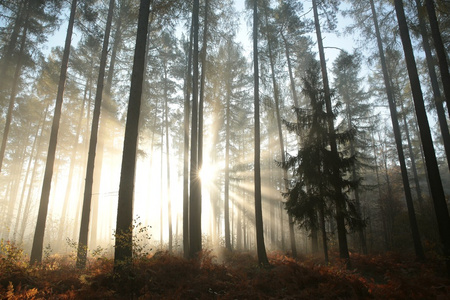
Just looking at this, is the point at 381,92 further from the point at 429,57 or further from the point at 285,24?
the point at 285,24

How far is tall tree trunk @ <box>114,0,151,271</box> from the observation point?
6.31 m

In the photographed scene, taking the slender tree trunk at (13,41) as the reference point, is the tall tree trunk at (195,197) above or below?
below

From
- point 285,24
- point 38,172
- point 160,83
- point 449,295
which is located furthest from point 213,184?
point 38,172

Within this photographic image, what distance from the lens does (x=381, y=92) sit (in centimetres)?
2139

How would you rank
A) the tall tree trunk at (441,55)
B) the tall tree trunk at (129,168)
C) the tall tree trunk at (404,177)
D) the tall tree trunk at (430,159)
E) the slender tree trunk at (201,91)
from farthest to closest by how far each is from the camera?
1. the slender tree trunk at (201,91)
2. the tall tree trunk at (404,177)
3. the tall tree trunk at (441,55)
4. the tall tree trunk at (430,159)
5. the tall tree trunk at (129,168)

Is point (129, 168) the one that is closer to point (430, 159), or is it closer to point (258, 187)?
point (258, 187)

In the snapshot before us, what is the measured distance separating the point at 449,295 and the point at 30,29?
21.9 metres

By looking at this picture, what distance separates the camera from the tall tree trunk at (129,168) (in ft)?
20.7

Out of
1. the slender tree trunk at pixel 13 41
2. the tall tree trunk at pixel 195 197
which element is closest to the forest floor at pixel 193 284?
the tall tree trunk at pixel 195 197

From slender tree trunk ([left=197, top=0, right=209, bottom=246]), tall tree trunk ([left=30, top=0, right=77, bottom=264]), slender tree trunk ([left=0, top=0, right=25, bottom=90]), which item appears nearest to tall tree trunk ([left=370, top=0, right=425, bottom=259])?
slender tree trunk ([left=197, top=0, right=209, bottom=246])

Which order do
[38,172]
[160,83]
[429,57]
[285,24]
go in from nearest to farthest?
[429,57], [285,24], [160,83], [38,172]

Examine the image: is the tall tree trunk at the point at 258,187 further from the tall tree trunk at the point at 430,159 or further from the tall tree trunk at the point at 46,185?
the tall tree trunk at the point at 46,185

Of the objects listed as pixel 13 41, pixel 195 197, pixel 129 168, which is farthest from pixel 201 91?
pixel 13 41

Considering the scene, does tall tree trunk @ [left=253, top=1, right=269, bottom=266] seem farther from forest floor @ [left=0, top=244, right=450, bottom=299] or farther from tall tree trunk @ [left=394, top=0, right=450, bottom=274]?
tall tree trunk @ [left=394, top=0, right=450, bottom=274]
